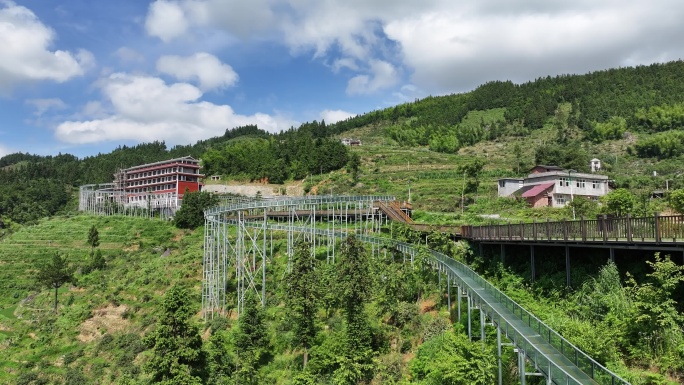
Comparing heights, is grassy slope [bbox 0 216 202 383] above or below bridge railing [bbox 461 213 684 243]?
below

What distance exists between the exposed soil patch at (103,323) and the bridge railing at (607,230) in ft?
139

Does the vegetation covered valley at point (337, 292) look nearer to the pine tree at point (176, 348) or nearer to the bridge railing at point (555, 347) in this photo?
the pine tree at point (176, 348)

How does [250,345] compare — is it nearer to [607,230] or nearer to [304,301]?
[304,301]

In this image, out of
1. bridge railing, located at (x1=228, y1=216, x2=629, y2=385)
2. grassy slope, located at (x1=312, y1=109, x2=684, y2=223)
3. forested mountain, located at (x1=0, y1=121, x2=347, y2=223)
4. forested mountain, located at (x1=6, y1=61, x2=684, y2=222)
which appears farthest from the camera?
forested mountain, located at (x1=6, y1=61, x2=684, y2=222)

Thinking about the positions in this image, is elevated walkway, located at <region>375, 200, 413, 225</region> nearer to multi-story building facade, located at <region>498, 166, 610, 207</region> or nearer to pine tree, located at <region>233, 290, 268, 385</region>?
multi-story building facade, located at <region>498, 166, 610, 207</region>

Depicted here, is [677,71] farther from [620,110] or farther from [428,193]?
[428,193]

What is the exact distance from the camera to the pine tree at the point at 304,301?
3092 centimetres

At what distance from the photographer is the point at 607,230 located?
20891mm

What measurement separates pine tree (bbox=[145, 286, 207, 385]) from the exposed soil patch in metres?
23.6

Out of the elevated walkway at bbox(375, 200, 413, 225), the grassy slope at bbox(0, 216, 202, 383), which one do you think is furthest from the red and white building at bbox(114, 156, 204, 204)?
the elevated walkway at bbox(375, 200, 413, 225)

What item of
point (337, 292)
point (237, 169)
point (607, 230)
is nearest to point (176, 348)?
point (337, 292)

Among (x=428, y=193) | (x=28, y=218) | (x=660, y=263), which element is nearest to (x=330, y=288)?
(x=660, y=263)

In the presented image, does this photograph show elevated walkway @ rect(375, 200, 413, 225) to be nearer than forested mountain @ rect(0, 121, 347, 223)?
Yes

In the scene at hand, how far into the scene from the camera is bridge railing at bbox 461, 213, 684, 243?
59.3 ft
